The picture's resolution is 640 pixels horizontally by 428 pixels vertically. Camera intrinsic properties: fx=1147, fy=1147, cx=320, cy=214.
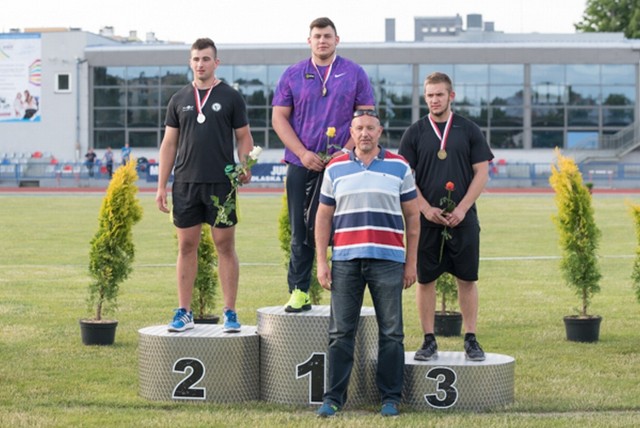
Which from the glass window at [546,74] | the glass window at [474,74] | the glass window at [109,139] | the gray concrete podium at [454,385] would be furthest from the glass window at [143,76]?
the gray concrete podium at [454,385]

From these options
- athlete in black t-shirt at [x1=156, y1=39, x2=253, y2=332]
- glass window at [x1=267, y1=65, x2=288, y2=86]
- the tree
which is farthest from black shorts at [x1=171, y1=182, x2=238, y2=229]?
the tree

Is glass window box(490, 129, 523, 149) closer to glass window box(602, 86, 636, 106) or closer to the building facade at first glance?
the building facade

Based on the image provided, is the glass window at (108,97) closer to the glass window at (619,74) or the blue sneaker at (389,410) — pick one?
the glass window at (619,74)

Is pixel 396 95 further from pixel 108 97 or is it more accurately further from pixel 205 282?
pixel 205 282

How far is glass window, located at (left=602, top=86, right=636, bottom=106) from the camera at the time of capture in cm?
6359

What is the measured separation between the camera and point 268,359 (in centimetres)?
808

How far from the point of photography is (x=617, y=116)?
209 feet

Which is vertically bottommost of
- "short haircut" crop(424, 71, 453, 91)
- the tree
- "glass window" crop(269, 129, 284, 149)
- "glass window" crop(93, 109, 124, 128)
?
"short haircut" crop(424, 71, 453, 91)

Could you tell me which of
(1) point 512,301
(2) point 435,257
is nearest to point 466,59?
(1) point 512,301

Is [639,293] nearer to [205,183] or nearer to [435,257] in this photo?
[435,257]

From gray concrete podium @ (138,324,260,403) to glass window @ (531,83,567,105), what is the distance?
57.6 m

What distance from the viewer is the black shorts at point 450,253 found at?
832 centimetres

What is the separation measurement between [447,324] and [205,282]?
2.41m

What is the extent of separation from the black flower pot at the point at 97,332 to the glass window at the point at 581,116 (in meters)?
55.7
